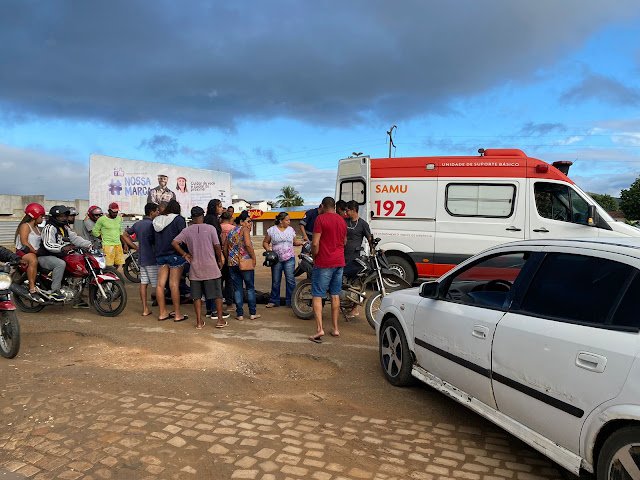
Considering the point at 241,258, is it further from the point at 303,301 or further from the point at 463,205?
the point at 463,205

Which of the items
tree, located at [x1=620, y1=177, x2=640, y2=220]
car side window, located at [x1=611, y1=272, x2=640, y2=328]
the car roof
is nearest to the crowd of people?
the car roof

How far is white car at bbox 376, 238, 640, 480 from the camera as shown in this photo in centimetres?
228

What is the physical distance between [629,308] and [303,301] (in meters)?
5.20

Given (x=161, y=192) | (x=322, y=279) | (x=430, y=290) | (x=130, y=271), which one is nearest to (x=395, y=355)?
(x=430, y=290)

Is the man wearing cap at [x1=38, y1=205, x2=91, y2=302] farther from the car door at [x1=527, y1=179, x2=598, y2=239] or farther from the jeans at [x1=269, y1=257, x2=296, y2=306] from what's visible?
the car door at [x1=527, y1=179, x2=598, y2=239]

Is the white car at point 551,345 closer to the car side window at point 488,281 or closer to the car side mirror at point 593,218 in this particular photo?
the car side window at point 488,281

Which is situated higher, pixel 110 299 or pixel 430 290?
pixel 430 290

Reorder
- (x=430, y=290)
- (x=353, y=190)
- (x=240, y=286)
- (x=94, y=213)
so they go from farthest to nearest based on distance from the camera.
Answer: (x=94, y=213)
(x=353, y=190)
(x=240, y=286)
(x=430, y=290)

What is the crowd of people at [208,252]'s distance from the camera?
19.7 ft

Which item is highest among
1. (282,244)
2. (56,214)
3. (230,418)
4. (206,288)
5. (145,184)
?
(145,184)

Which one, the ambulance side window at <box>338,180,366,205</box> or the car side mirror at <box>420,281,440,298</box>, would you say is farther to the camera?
the ambulance side window at <box>338,180,366,205</box>

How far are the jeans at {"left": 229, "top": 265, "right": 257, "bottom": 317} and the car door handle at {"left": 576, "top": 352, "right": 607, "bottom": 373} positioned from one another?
503 cm

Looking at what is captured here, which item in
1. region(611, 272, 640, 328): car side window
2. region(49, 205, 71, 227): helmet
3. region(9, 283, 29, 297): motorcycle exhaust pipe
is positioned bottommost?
region(9, 283, 29, 297): motorcycle exhaust pipe

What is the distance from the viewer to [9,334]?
505 centimetres
